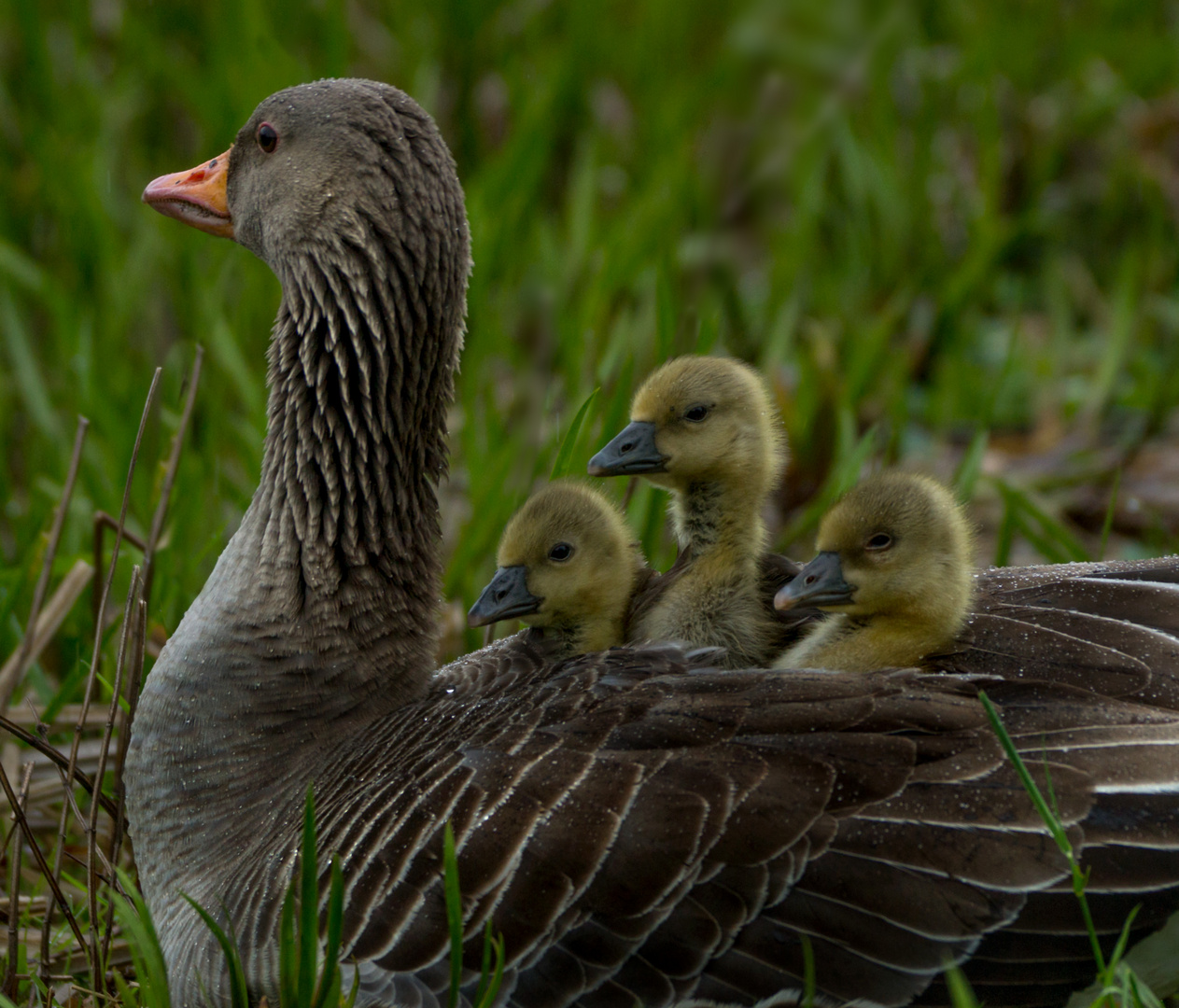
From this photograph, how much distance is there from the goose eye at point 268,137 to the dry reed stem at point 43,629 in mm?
1521

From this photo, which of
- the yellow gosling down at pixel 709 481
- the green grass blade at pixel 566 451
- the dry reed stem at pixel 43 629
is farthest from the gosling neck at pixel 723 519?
the dry reed stem at pixel 43 629

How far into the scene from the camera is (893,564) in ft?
11.6

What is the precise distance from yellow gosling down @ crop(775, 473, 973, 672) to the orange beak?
1.91m

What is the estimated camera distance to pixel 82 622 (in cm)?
505

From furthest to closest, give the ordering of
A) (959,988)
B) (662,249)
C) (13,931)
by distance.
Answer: (662,249) < (13,931) < (959,988)

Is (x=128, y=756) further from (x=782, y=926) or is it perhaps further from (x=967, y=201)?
(x=967, y=201)

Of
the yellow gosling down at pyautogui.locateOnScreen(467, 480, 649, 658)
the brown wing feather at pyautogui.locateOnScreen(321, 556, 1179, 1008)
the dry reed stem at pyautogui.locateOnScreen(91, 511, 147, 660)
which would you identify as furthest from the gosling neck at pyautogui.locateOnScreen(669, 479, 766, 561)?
the dry reed stem at pyautogui.locateOnScreen(91, 511, 147, 660)

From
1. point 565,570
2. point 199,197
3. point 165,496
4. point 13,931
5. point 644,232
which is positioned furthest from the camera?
point 644,232

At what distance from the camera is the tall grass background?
5867 millimetres

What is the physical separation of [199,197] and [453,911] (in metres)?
2.25

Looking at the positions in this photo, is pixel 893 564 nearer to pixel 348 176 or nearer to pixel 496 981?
pixel 496 981

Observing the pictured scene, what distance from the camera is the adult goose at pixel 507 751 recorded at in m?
2.99

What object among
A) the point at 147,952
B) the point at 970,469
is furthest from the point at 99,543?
the point at 970,469

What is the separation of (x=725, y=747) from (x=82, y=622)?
2760 mm
